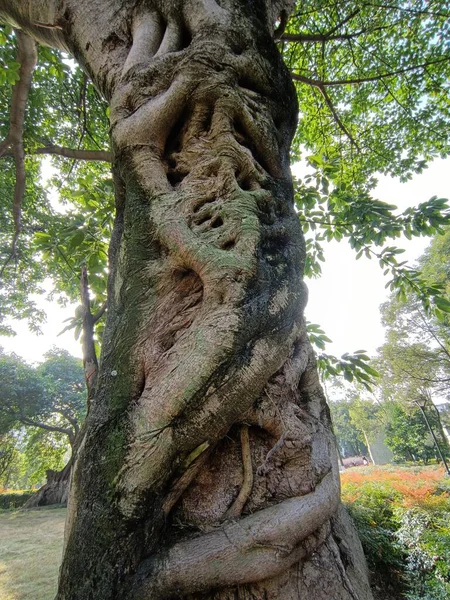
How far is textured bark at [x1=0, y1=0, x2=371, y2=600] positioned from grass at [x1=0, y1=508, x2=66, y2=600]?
3.05 meters

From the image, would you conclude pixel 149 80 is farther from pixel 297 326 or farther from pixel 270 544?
pixel 270 544

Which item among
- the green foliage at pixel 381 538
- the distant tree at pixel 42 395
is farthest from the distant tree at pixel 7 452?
the green foliage at pixel 381 538

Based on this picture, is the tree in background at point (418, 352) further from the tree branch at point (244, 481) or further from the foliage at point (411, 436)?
the tree branch at point (244, 481)

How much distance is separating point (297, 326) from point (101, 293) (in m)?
2.47

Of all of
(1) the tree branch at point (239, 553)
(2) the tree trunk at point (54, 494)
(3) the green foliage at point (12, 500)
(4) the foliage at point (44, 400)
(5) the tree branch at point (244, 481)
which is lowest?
(3) the green foliage at point (12, 500)

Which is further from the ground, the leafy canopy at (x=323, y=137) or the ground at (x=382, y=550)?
the leafy canopy at (x=323, y=137)

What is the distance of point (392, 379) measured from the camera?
16.2 meters

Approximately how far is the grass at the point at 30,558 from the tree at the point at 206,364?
121 inches

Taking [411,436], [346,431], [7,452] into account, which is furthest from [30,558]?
[346,431]

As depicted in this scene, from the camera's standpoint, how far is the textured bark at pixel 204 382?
2.85 feet

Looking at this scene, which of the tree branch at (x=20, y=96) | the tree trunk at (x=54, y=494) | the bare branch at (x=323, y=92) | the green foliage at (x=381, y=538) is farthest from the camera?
the tree trunk at (x=54, y=494)

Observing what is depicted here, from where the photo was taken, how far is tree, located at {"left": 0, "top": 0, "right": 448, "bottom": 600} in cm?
87

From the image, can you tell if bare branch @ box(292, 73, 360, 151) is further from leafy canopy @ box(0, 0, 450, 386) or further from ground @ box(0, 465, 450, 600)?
ground @ box(0, 465, 450, 600)

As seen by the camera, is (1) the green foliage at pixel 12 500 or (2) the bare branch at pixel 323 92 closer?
(2) the bare branch at pixel 323 92
